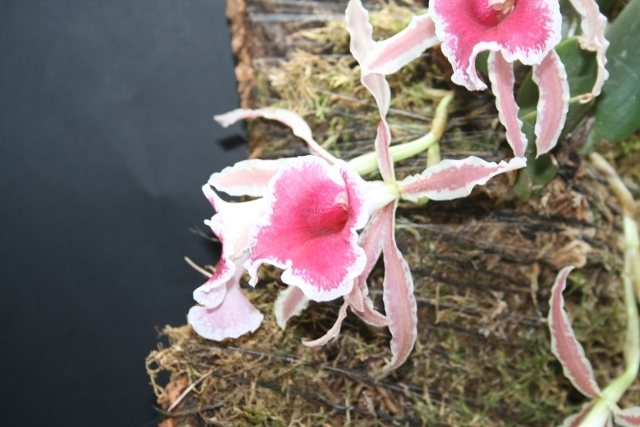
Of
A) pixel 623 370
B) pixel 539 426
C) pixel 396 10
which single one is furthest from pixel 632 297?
pixel 396 10

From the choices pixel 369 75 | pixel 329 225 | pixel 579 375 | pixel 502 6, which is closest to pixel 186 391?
pixel 329 225

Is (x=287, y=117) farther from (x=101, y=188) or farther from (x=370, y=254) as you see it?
(x=101, y=188)

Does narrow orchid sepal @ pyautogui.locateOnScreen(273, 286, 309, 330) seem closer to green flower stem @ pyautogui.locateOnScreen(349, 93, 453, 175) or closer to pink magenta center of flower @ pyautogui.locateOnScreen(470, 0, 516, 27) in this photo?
green flower stem @ pyautogui.locateOnScreen(349, 93, 453, 175)

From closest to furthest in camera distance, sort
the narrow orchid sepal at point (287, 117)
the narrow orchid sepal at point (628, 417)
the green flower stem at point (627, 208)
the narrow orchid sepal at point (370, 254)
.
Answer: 1. the narrow orchid sepal at point (370, 254)
2. the narrow orchid sepal at point (628, 417)
3. the narrow orchid sepal at point (287, 117)
4. the green flower stem at point (627, 208)

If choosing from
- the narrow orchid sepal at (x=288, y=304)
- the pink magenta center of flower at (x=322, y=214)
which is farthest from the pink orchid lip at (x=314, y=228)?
the narrow orchid sepal at (x=288, y=304)

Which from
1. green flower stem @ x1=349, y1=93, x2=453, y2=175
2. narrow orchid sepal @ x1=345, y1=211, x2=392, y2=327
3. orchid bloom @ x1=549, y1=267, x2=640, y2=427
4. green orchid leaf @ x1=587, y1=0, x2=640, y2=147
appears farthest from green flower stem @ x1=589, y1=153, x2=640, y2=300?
narrow orchid sepal @ x1=345, y1=211, x2=392, y2=327

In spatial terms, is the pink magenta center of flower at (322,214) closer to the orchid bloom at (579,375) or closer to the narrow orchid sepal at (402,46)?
the narrow orchid sepal at (402,46)
